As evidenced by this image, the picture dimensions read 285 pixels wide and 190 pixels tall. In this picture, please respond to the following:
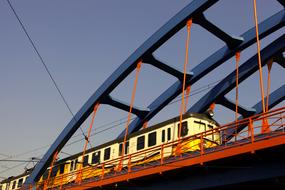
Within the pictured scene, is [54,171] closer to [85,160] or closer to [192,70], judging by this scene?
[85,160]

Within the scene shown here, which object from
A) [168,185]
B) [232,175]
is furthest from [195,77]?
[232,175]

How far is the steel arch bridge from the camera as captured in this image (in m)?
27.2

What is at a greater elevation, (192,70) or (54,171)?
(192,70)

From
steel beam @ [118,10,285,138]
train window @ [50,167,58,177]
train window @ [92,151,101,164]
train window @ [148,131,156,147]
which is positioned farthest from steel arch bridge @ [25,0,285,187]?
train window @ [148,131,156,147]

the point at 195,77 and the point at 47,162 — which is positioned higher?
the point at 195,77

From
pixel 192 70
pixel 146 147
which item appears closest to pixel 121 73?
pixel 192 70

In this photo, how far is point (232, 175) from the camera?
622 inches

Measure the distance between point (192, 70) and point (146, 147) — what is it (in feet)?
34.5

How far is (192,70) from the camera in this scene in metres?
33.2

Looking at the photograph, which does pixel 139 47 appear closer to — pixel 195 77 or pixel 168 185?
pixel 195 77

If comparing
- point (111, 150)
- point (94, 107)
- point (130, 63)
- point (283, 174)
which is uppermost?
point (130, 63)

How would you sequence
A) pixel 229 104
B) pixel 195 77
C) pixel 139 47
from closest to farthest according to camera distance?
pixel 139 47
pixel 195 77
pixel 229 104

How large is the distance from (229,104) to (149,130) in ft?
39.5

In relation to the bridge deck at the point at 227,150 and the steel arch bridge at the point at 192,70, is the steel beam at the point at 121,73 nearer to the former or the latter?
the steel arch bridge at the point at 192,70
